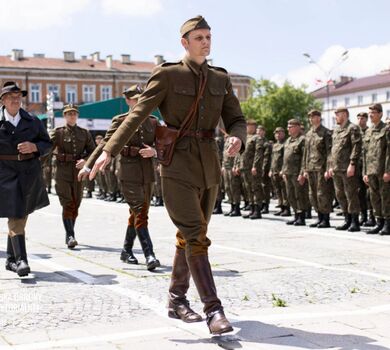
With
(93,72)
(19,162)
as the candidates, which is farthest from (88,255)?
(93,72)

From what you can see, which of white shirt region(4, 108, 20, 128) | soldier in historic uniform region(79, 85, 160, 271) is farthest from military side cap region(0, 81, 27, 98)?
soldier in historic uniform region(79, 85, 160, 271)

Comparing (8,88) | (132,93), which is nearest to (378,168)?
(132,93)

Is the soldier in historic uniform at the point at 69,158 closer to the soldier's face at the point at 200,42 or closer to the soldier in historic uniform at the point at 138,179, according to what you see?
the soldier in historic uniform at the point at 138,179

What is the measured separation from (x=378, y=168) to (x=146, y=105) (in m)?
8.02

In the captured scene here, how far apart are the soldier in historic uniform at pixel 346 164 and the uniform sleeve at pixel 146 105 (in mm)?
8149

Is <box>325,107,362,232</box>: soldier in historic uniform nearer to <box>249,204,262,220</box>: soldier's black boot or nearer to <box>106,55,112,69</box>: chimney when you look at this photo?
<box>249,204,262,220</box>: soldier's black boot

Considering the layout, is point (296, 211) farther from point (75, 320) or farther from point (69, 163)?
point (75, 320)

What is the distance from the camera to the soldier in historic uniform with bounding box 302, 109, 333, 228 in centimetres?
1368

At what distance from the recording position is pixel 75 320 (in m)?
5.52

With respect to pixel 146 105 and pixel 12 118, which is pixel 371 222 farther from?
pixel 146 105

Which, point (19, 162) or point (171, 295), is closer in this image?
point (171, 295)

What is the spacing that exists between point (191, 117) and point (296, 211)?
9.31 meters

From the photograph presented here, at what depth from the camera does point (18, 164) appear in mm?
7797

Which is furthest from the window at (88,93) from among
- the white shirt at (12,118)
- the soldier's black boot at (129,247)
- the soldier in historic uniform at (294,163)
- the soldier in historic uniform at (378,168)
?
the white shirt at (12,118)
